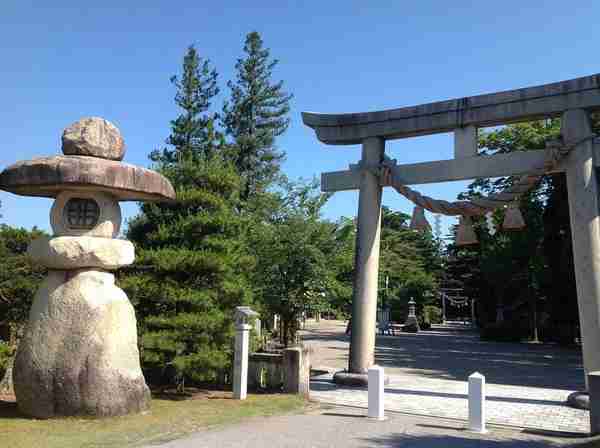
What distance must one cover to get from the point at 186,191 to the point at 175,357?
3476 millimetres

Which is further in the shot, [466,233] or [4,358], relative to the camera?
[4,358]

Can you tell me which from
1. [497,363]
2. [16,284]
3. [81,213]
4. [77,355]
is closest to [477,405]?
[77,355]

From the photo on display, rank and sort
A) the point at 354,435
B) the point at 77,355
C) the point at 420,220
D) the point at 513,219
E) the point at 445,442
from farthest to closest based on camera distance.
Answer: the point at 420,220 → the point at 513,219 → the point at 77,355 → the point at 354,435 → the point at 445,442

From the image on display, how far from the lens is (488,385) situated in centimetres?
1266

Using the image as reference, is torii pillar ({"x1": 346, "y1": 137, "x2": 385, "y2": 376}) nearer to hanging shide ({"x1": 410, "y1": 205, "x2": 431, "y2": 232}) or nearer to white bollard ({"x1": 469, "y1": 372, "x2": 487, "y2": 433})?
hanging shide ({"x1": 410, "y1": 205, "x2": 431, "y2": 232})

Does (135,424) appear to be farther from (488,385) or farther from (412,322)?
(412,322)

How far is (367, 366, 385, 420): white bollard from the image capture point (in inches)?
339

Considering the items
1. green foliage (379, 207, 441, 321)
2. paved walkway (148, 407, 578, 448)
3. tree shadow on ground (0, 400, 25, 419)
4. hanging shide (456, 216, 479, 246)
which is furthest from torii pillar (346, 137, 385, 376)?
green foliage (379, 207, 441, 321)

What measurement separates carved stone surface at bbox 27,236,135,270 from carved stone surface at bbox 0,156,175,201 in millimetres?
852

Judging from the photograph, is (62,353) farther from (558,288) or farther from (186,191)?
(558,288)


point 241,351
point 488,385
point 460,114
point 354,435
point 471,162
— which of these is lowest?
point 354,435

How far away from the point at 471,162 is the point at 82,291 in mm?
7718

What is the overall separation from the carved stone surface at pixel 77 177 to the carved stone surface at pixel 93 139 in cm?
26

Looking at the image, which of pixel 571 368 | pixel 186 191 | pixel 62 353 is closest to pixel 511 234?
pixel 571 368
